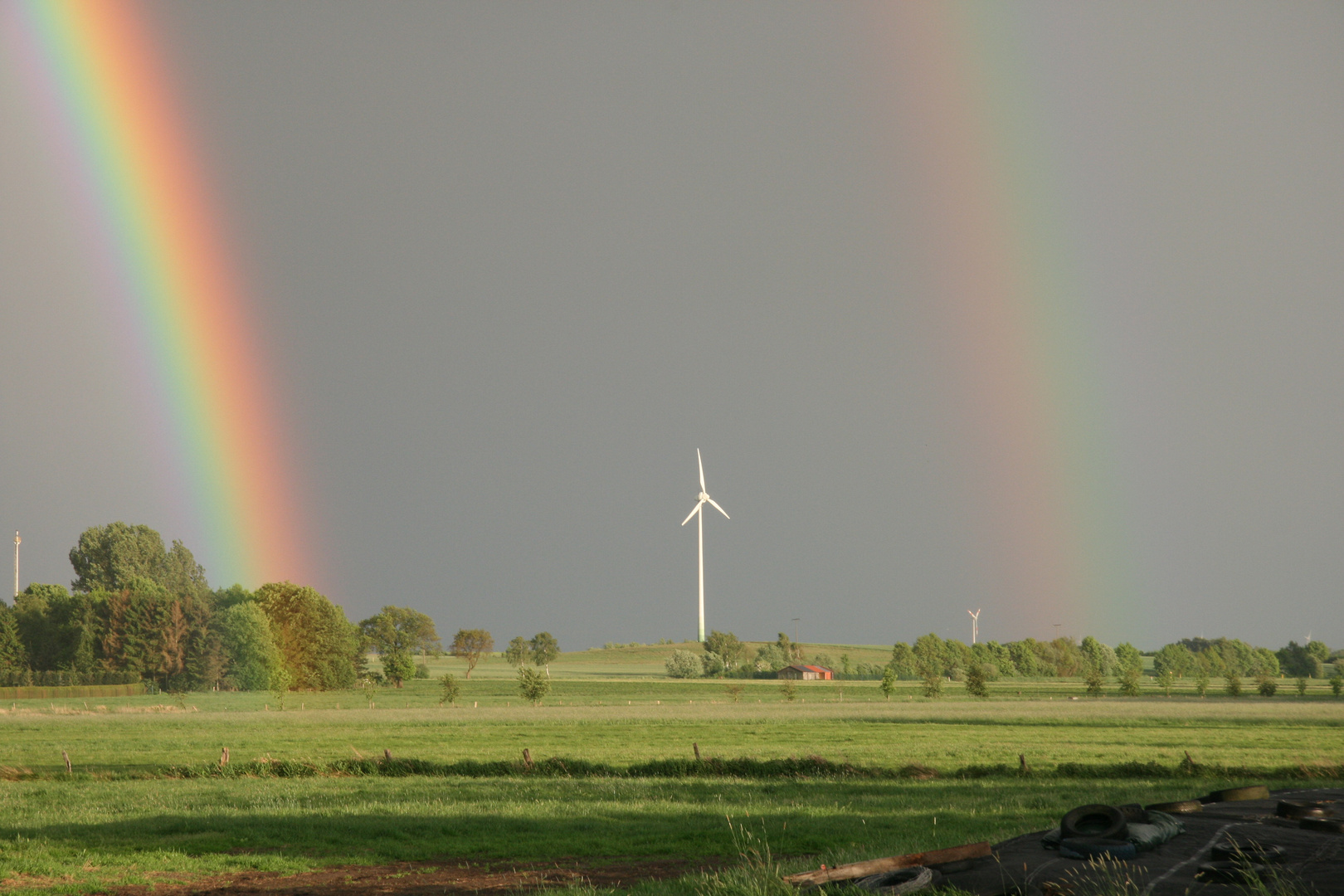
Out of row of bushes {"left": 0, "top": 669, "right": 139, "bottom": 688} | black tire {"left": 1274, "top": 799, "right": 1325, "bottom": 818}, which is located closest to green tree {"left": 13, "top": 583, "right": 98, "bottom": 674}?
row of bushes {"left": 0, "top": 669, "right": 139, "bottom": 688}

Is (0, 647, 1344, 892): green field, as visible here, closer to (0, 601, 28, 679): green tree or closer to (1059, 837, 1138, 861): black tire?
(1059, 837, 1138, 861): black tire

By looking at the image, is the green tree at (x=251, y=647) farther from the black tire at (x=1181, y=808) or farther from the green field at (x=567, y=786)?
the black tire at (x=1181, y=808)

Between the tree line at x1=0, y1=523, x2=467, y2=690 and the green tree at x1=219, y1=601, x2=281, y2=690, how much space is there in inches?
4.4

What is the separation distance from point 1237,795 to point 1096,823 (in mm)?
5764

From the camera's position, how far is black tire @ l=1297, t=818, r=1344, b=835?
1273 centimetres

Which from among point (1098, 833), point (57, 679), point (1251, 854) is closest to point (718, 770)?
point (1098, 833)

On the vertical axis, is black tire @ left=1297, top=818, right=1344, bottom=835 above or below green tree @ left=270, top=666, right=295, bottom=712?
above

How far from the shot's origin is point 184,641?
144125mm

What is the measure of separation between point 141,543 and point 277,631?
2939 inches

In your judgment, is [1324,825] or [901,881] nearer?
[901,881]

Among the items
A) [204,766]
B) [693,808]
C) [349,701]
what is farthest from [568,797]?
[349,701]

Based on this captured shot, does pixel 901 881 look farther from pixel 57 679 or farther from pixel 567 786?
pixel 57 679

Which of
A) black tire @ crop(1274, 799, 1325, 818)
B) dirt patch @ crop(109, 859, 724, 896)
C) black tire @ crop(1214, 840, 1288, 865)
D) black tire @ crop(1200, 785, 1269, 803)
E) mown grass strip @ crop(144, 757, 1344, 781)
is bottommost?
mown grass strip @ crop(144, 757, 1344, 781)

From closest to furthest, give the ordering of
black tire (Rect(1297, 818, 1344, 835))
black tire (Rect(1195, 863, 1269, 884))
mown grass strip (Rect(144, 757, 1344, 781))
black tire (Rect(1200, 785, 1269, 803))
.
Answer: black tire (Rect(1195, 863, 1269, 884)) < black tire (Rect(1297, 818, 1344, 835)) < black tire (Rect(1200, 785, 1269, 803)) < mown grass strip (Rect(144, 757, 1344, 781))
